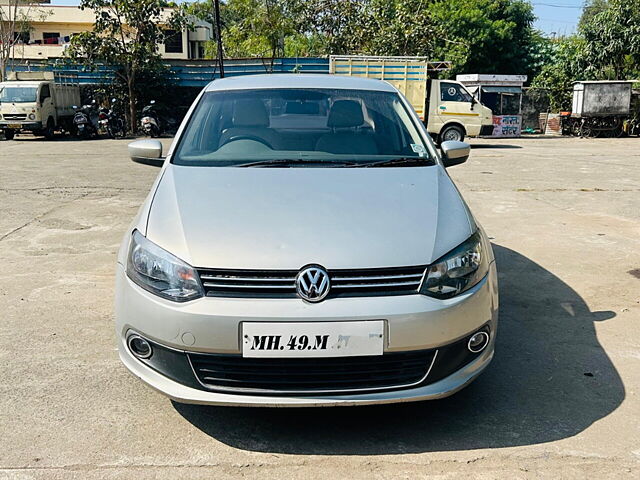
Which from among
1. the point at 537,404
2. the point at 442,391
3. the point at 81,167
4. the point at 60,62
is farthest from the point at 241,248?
the point at 60,62

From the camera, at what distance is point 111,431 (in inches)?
114

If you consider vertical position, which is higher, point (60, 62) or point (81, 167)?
point (60, 62)

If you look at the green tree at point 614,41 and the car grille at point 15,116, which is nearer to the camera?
the car grille at point 15,116

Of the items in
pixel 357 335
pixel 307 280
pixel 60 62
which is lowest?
pixel 357 335

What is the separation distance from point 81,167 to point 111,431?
1128 cm

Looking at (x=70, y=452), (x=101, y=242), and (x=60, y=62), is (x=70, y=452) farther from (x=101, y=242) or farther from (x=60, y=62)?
(x=60, y=62)

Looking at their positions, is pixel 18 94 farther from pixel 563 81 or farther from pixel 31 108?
pixel 563 81

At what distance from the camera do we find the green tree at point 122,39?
23375 mm

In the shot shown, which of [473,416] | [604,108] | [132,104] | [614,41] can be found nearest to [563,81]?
[614,41]

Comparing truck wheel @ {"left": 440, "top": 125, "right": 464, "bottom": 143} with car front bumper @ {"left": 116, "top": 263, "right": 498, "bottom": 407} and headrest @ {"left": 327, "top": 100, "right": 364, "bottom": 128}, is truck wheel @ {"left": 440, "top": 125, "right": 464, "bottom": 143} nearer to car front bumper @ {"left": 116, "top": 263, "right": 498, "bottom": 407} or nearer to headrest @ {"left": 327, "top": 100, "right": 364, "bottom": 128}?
headrest @ {"left": 327, "top": 100, "right": 364, "bottom": 128}

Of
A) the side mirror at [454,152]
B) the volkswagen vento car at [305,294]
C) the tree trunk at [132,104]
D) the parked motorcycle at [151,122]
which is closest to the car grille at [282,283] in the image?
the volkswagen vento car at [305,294]

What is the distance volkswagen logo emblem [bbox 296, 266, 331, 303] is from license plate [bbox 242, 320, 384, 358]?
0.36 feet

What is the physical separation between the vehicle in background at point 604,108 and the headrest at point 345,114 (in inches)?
869

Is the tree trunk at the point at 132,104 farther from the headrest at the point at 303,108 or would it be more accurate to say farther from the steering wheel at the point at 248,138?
the steering wheel at the point at 248,138
